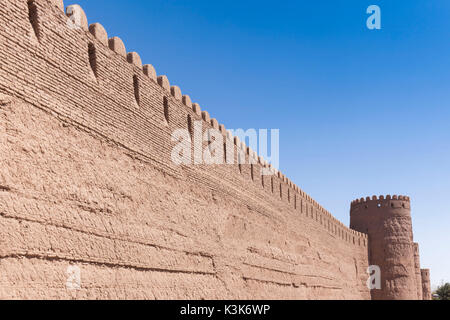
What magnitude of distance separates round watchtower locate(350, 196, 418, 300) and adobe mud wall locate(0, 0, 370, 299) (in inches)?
558

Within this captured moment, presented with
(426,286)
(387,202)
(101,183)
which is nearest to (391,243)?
(387,202)

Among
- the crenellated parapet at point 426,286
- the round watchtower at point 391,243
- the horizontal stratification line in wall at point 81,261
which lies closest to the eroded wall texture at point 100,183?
the horizontal stratification line in wall at point 81,261

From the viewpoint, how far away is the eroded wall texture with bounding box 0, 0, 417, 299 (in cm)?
527

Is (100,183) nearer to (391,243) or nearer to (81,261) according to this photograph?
(81,261)

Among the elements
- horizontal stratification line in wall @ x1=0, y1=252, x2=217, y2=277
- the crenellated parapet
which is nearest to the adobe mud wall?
horizontal stratification line in wall @ x1=0, y1=252, x2=217, y2=277

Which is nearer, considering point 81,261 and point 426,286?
point 81,261

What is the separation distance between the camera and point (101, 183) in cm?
645

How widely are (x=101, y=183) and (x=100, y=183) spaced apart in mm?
21

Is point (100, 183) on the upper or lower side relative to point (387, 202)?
lower

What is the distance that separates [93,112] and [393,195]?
66.2 feet

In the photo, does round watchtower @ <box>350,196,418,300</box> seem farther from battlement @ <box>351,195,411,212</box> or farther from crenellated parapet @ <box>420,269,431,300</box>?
crenellated parapet @ <box>420,269,431,300</box>

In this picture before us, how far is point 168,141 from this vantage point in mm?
8289
